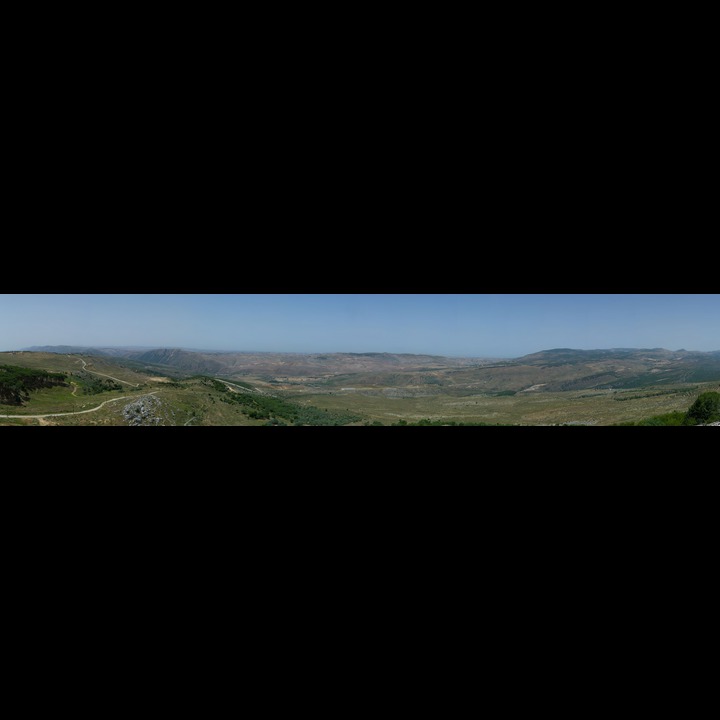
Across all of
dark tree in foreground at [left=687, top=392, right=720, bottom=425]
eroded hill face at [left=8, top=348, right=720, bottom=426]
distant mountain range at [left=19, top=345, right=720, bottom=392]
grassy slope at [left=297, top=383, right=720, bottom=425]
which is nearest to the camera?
dark tree in foreground at [left=687, top=392, right=720, bottom=425]

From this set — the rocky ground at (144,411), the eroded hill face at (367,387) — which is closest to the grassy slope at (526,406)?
the eroded hill face at (367,387)

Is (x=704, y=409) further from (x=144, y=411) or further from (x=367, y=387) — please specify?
(x=144, y=411)

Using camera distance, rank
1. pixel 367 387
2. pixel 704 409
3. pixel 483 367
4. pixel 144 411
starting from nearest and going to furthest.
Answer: pixel 704 409 → pixel 144 411 → pixel 483 367 → pixel 367 387

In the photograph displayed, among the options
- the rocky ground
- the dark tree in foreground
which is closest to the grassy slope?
the dark tree in foreground

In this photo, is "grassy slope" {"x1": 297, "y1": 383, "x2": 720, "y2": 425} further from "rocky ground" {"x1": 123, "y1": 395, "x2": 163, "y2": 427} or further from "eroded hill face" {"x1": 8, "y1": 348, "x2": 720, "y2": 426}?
"rocky ground" {"x1": 123, "y1": 395, "x2": 163, "y2": 427}

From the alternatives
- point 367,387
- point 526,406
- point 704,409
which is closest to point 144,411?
point 367,387

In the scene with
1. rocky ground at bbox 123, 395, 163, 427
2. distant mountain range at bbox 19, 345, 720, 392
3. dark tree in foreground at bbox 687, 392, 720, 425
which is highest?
distant mountain range at bbox 19, 345, 720, 392

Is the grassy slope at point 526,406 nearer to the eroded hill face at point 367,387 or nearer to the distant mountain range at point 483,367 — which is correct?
the eroded hill face at point 367,387
